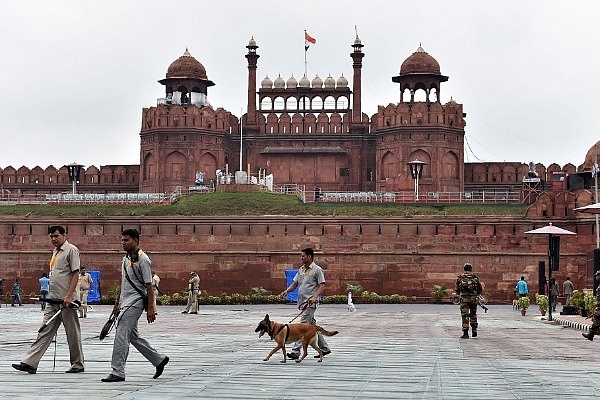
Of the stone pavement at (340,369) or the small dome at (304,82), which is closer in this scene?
the stone pavement at (340,369)

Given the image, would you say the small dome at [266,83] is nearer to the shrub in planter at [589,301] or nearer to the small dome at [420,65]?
the small dome at [420,65]

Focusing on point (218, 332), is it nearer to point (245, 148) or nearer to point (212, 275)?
point (212, 275)

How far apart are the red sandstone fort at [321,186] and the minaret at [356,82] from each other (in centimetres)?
8

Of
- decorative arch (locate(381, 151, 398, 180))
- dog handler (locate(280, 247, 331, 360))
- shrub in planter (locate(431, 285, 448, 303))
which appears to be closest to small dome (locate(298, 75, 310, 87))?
decorative arch (locate(381, 151, 398, 180))

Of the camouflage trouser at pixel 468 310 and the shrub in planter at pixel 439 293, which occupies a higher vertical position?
the camouflage trouser at pixel 468 310

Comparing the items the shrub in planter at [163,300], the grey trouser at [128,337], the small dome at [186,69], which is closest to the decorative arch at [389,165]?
the small dome at [186,69]

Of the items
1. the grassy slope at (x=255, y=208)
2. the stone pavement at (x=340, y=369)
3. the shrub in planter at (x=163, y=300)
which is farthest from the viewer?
the grassy slope at (x=255, y=208)

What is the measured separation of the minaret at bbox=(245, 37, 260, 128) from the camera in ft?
217

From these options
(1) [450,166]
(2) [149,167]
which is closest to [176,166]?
(2) [149,167]

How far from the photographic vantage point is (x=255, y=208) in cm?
5053

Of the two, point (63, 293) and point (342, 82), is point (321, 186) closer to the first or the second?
point (342, 82)

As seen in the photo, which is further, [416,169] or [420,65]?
[420,65]

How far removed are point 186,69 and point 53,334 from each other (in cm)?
5456

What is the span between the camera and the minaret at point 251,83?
66000mm
